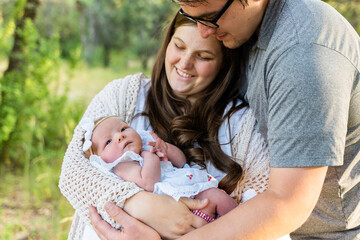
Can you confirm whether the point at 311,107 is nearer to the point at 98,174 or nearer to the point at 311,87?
the point at 311,87

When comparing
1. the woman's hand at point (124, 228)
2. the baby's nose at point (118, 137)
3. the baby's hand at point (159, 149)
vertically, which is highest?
the baby's nose at point (118, 137)

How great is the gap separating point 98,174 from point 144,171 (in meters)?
0.25

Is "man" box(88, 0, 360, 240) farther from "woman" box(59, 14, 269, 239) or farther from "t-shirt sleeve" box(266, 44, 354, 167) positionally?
"woman" box(59, 14, 269, 239)

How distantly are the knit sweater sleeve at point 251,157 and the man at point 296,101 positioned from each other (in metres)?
0.34

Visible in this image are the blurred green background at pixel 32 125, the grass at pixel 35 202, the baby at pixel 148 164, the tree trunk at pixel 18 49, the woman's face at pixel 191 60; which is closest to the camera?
the baby at pixel 148 164

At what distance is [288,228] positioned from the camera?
1.59m

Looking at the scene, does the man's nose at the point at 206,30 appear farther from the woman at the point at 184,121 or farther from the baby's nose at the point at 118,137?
the baby's nose at the point at 118,137

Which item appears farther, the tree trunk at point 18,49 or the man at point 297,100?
the tree trunk at point 18,49

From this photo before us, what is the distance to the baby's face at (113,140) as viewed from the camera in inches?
80.3

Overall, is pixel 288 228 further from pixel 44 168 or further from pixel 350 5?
pixel 350 5

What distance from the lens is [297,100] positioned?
4.76 ft

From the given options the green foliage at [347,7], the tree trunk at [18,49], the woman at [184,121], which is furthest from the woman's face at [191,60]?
the green foliage at [347,7]

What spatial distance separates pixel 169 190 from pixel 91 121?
2.27ft

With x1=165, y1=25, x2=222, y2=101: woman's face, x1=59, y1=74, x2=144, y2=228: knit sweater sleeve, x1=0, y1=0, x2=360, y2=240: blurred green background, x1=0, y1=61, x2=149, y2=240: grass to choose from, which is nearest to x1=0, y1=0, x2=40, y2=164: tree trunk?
x1=0, y1=0, x2=360, y2=240: blurred green background
